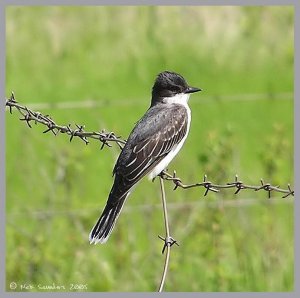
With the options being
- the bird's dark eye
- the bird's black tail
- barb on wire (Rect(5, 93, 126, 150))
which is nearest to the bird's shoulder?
the bird's dark eye

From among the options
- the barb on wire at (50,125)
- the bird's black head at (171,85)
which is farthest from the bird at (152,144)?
the barb on wire at (50,125)

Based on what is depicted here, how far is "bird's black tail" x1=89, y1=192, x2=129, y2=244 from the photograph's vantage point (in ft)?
20.8

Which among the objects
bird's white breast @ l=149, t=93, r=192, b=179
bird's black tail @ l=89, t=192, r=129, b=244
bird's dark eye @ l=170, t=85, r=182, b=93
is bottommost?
bird's black tail @ l=89, t=192, r=129, b=244

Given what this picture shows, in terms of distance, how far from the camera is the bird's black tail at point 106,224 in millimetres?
6353

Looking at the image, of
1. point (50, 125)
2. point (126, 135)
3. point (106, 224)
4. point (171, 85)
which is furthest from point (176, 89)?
point (126, 135)

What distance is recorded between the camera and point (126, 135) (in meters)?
10.1

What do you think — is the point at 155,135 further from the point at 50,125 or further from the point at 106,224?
the point at 50,125

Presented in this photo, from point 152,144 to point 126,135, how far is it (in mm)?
3229

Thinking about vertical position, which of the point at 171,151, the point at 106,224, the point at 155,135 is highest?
the point at 155,135

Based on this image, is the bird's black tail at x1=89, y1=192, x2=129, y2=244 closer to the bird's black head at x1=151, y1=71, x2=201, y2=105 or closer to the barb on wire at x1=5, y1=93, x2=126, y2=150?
the barb on wire at x1=5, y1=93, x2=126, y2=150

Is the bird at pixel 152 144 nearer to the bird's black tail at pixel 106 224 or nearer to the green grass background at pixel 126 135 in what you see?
the bird's black tail at pixel 106 224

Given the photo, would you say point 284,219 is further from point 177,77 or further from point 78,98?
point 78,98

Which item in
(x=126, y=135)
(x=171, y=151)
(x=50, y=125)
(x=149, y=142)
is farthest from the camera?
(x=126, y=135)

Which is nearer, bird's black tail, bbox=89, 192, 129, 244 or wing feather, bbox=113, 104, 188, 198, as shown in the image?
bird's black tail, bbox=89, 192, 129, 244
